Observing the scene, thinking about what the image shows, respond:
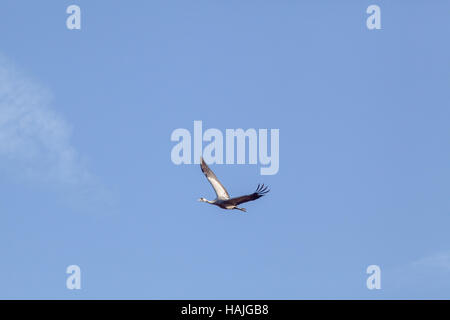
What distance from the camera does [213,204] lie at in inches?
2977

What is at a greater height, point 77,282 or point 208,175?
point 208,175

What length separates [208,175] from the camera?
7481 centimetres
